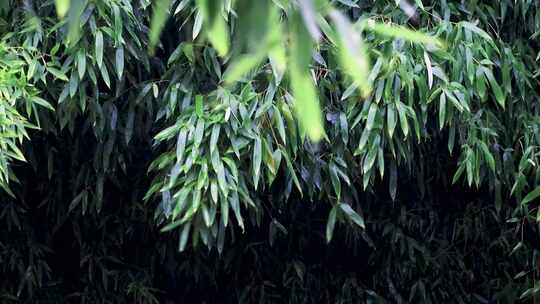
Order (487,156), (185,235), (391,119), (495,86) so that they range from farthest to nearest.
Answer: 1. (487,156)
2. (495,86)
3. (391,119)
4. (185,235)

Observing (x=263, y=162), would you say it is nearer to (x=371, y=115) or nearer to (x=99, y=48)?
(x=371, y=115)

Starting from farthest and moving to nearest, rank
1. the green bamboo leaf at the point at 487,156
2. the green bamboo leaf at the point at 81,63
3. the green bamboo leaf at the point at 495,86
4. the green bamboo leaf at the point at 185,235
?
1. the green bamboo leaf at the point at 487,156
2. the green bamboo leaf at the point at 495,86
3. the green bamboo leaf at the point at 81,63
4. the green bamboo leaf at the point at 185,235

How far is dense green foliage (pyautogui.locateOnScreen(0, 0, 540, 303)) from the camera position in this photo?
2.45 metres

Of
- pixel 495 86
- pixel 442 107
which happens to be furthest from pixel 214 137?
pixel 495 86

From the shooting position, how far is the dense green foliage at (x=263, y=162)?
2447mm

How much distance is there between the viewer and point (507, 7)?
2.99m

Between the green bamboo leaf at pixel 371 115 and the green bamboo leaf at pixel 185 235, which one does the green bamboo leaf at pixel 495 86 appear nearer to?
the green bamboo leaf at pixel 371 115

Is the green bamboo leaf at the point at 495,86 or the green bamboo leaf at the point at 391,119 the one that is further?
the green bamboo leaf at the point at 495,86

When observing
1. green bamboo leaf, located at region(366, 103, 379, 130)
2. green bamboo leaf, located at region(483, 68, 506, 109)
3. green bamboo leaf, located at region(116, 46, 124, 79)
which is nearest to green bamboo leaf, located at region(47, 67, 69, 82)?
green bamboo leaf, located at region(116, 46, 124, 79)

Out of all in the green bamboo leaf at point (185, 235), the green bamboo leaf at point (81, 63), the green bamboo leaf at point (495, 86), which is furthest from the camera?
the green bamboo leaf at point (495, 86)

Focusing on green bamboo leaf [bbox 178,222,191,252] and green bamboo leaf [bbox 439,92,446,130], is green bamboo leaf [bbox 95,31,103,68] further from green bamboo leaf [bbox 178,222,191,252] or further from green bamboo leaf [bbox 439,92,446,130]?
green bamboo leaf [bbox 439,92,446,130]

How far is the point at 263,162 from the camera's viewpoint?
97.3 inches

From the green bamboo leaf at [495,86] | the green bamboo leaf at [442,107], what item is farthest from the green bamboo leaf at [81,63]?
the green bamboo leaf at [495,86]

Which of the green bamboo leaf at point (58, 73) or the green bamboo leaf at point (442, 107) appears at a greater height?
the green bamboo leaf at point (58, 73)
